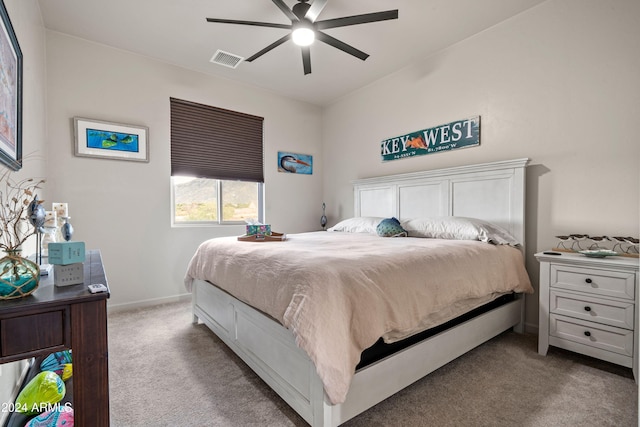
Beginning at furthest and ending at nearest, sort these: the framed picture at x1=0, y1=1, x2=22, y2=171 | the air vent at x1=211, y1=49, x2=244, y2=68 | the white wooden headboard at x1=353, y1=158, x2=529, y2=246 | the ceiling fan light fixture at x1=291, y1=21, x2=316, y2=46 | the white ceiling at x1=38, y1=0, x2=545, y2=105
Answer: the air vent at x1=211, y1=49, x2=244, y2=68 → the white wooden headboard at x1=353, y1=158, x2=529, y2=246 → the white ceiling at x1=38, y1=0, x2=545, y2=105 → the ceiling fan light fixture at x1=291, y1=21, x2=316, y2=46 → the framed picture at x1=0, y1=1, x2=22, y2=171

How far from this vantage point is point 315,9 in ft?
6.79

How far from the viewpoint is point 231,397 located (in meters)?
1.63

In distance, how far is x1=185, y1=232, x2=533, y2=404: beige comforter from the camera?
4.00 feet

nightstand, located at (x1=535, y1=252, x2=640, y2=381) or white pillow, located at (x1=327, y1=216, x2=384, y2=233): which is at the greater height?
white pillow, located at (x1=327, y1=216, x2=384, y2=233)

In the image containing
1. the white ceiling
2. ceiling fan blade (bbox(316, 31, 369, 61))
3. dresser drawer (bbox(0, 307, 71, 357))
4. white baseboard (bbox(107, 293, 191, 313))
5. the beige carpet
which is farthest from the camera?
white baseboard (bbox(107, 293, 191, 313))

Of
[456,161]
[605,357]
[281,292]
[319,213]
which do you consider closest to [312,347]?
[281,292]

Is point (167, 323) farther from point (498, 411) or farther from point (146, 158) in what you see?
point (498, 411)

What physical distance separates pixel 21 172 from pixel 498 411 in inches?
122

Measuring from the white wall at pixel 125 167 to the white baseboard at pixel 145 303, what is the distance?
0.07 ft

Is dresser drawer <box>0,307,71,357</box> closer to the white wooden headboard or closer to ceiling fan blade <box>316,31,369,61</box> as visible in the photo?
ceiling fan blade <box>316,31,369,61</box>

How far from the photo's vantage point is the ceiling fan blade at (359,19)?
81.1 inches

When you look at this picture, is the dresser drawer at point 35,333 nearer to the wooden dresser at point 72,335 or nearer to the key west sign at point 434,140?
the wooden dresser at point 72,335

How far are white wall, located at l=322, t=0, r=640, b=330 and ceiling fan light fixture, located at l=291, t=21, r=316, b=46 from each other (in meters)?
1.63

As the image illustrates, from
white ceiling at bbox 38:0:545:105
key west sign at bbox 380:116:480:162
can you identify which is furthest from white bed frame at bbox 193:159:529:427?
white ceiling at bbox 38:0:545:105
